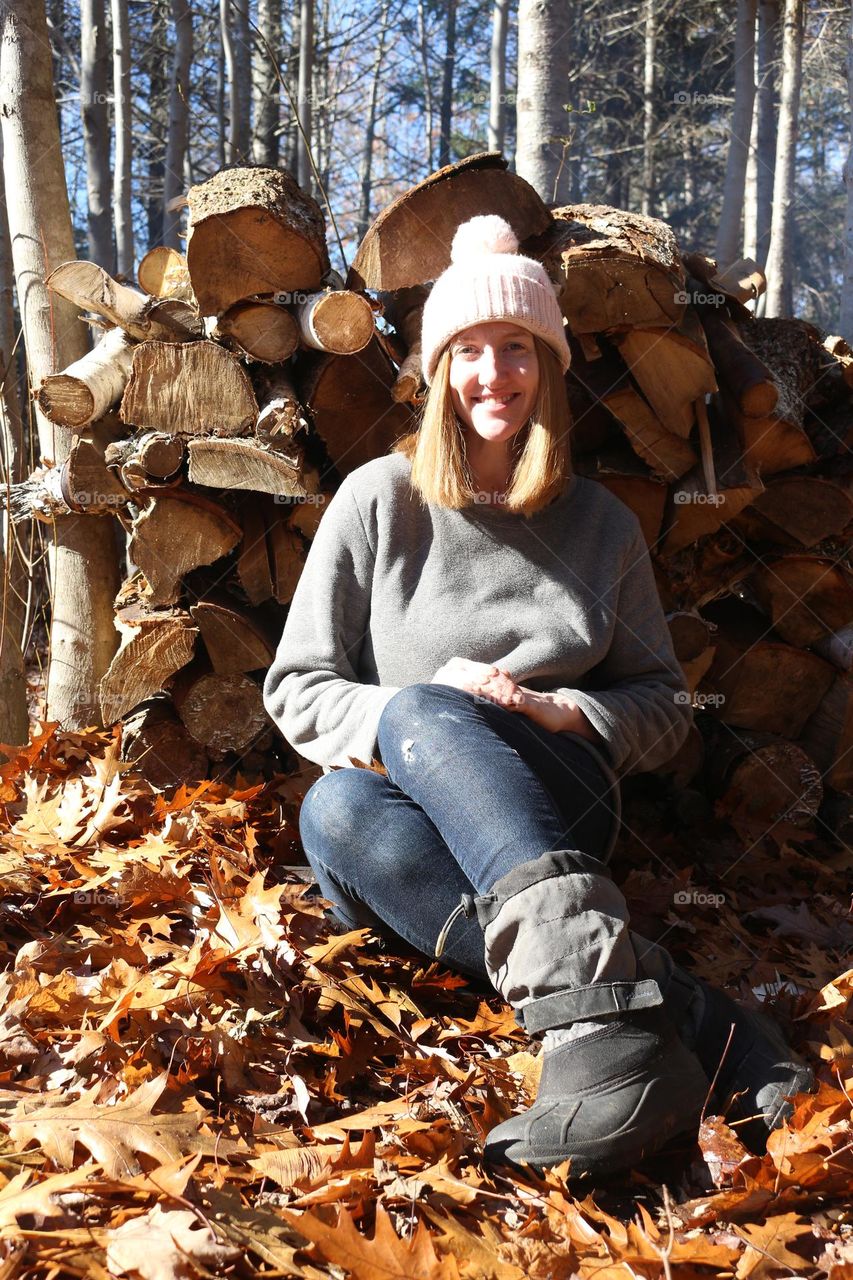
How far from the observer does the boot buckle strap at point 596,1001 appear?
5.80 ft

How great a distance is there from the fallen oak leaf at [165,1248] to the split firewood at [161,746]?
194 centimetres

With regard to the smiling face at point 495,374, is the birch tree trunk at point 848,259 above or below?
above

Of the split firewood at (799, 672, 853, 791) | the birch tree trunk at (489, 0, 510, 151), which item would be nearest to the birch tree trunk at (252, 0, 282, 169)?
the birch tree trunk at (489, 0, 510, 151)

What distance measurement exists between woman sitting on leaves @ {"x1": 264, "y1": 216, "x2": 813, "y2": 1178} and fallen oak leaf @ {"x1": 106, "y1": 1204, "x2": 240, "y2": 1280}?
53 centimetres

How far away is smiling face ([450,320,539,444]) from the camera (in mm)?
2482

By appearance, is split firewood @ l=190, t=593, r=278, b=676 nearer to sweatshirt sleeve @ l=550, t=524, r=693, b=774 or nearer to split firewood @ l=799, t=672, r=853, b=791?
sweatshirt sleeve @ l=550, t=524, r=693, b=774

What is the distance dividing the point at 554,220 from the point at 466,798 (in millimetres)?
1819

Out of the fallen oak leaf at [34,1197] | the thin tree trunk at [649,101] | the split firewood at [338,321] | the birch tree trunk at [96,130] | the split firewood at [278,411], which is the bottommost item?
the fallen oak leaf at [34,1197]

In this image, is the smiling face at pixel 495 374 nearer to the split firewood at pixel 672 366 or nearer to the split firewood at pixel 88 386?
the split firewood at pixel 672 366

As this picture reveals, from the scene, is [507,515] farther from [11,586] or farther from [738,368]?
[11,586]

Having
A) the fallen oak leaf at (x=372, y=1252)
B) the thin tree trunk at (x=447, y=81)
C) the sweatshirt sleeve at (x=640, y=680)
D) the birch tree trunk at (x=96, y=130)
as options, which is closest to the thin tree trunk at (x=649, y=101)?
the thin tree trunk at (x=447, y=81)

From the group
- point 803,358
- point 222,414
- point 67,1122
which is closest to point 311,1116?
point 67,1122

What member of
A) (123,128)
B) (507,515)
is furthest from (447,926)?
(123,128)

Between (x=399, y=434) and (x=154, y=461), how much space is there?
0.72 metres
